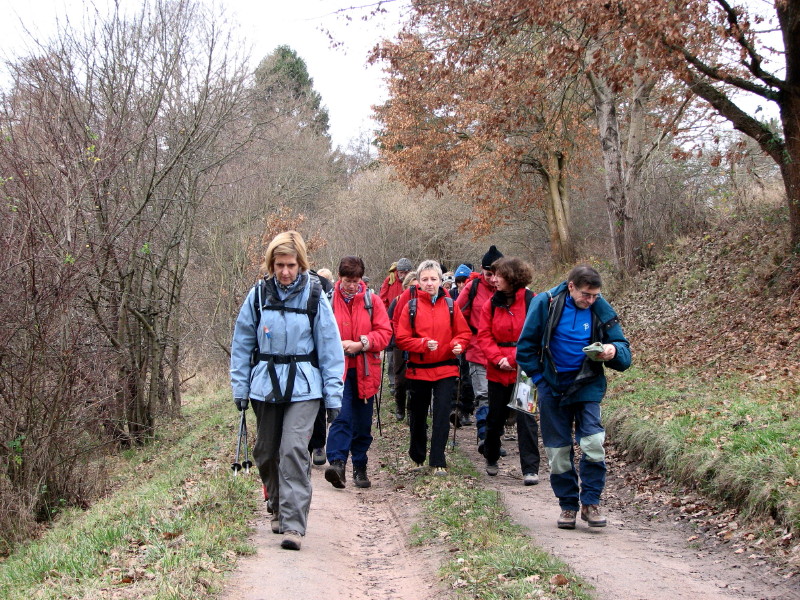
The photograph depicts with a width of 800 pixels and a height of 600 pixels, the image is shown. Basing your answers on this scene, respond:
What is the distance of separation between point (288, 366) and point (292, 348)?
13 centimetres

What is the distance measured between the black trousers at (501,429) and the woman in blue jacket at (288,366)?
10.3 feet

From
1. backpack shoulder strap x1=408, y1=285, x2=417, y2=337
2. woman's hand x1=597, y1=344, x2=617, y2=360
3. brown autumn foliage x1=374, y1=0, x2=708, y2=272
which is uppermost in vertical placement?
brown autumn foliage x1=374, y1=0, x2=708, y2=272

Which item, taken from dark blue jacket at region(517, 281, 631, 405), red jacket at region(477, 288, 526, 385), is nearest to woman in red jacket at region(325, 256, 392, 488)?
red jacket at region(477, 288, 526, 385)

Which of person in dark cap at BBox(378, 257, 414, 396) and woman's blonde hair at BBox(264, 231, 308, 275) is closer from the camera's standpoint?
woman's blonde hair at BBox(264, 231, 308, 275)

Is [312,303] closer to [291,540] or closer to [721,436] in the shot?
[291,540]

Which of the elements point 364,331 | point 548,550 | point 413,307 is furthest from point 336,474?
point 548,550

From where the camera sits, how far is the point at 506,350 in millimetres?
8969

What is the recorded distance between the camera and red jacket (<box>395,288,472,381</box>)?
341 inches

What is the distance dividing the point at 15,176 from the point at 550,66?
741 cm

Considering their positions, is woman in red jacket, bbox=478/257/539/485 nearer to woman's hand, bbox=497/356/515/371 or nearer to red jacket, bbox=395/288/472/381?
woman's hand, bbox=497/356/515/371

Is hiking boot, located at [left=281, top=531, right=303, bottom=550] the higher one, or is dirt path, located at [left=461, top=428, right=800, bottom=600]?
hiking boot, located at [left=281, top=531, right=303, bottom=550]

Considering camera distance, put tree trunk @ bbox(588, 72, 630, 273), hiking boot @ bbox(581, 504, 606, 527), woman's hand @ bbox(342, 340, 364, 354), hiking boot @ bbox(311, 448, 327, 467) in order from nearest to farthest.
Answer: hiking boot @ bbox(581, 504, 606, 527) → woman's hand @ bbox(342, 340, 364, 354) → hiking boot @ bbox(311, 448, 327, 467) → tree trunk @ bbox(588, 72, 630, 273)

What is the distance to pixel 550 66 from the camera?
12195 millimetres

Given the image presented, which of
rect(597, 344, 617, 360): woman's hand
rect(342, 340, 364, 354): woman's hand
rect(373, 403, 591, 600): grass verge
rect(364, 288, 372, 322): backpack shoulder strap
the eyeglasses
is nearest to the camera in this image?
rect(373, 403, 591, 600): grass verge
